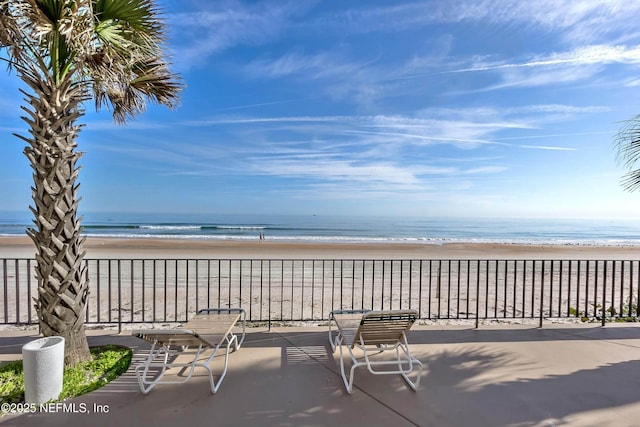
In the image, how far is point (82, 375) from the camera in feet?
10.1

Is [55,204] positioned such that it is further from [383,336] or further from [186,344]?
[383,336]

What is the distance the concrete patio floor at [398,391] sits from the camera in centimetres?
250

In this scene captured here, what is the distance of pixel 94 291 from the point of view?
24.1 feet

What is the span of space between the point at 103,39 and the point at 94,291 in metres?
6.37

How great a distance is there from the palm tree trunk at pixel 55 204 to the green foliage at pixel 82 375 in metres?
0.19

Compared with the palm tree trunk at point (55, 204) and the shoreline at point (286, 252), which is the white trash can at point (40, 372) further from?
the shoreline at point (286, 252)

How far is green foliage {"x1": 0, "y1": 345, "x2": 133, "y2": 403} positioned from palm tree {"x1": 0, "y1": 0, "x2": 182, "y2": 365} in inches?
6.1

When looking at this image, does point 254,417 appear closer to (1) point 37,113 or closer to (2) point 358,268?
(1) point 37,113

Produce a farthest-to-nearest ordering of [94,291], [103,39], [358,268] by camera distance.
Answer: [358,268] < [94,291] < [103,39]

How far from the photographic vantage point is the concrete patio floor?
2496 millimetres

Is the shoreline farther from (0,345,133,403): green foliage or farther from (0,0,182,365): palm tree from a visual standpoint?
(0,0,182,365): palm tree

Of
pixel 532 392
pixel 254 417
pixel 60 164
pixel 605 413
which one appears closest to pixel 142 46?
pixel 60 164

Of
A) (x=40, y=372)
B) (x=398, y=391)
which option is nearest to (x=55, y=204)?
(x=40, y=372)

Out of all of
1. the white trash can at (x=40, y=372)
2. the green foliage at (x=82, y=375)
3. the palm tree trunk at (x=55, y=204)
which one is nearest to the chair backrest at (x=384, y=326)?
the green foliage at (x=82, y=375)
